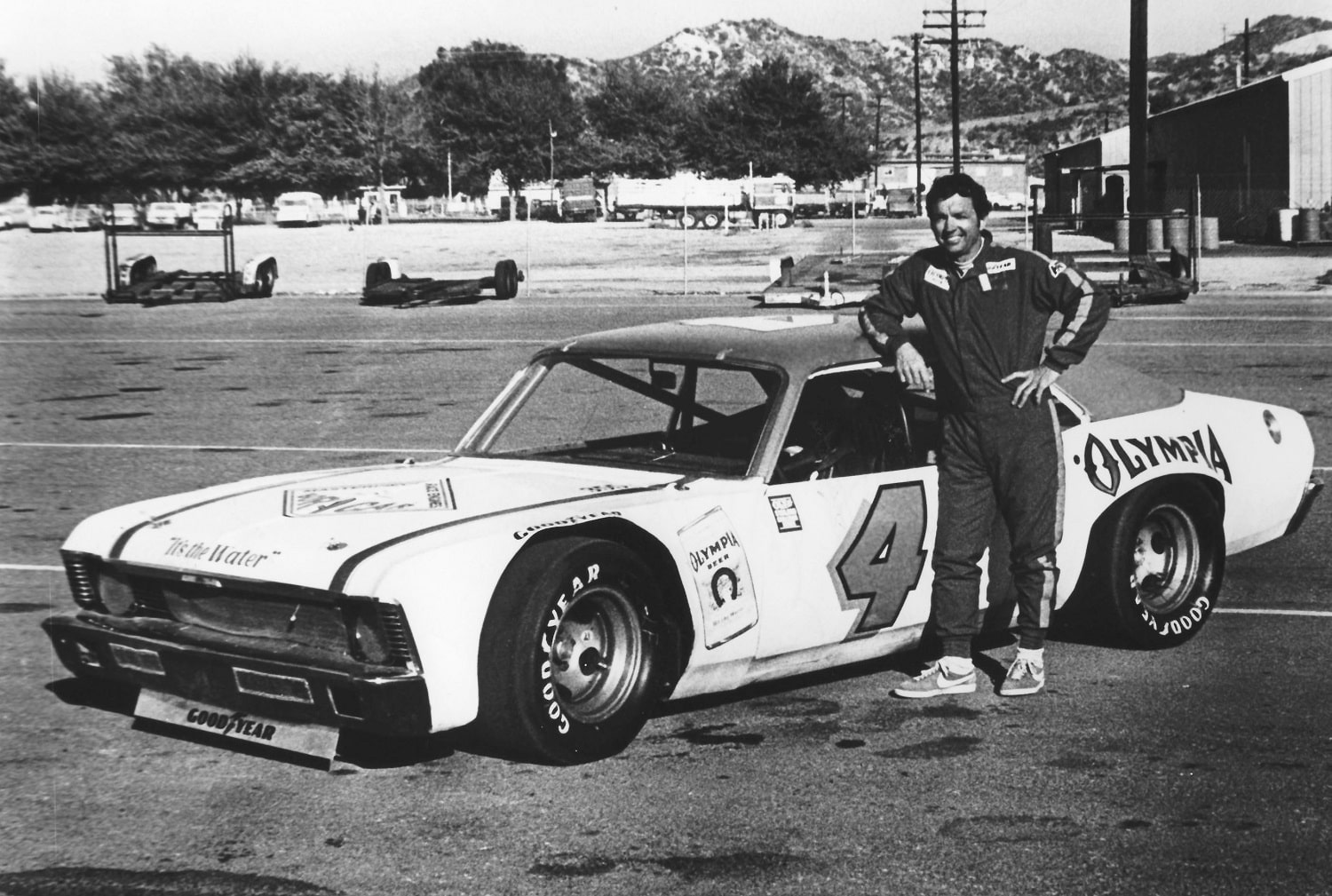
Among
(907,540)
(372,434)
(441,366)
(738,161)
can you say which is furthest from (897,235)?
(907,540)

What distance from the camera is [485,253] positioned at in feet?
175

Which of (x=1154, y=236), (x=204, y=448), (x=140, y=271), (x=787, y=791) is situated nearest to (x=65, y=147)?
(x=140, y=271)

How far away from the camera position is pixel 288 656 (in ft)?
14.6

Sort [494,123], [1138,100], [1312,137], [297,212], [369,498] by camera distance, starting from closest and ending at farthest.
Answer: [369,498]
[1138,100]
[1312,137]
[297,212]
[494,123]

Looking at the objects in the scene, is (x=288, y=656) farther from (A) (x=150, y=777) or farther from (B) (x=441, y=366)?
(B) (x=441, y=366)

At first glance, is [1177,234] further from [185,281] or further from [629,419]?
[629,419]

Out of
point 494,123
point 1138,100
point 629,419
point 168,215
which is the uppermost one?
point 494,123

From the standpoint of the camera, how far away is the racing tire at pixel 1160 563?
19.5 feet

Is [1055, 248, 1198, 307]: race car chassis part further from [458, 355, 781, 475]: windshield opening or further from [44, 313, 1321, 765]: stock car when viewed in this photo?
[458, 355, 781, 475]: windshield opening

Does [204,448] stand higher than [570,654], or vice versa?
[570,654]

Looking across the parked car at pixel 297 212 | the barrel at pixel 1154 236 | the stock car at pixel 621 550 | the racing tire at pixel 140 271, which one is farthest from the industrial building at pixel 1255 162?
the parked car at pixel 297 212

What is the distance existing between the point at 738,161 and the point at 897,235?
37.3m

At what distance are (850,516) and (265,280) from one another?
2780cm

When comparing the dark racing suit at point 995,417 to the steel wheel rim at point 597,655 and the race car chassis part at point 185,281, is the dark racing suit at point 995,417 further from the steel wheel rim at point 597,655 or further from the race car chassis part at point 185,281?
the race car chassis part at point 185,281
